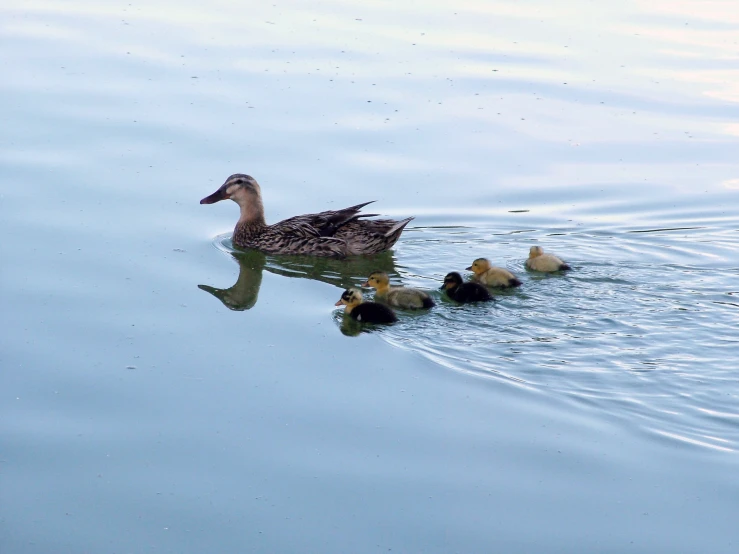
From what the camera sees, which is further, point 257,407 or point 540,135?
point 540,135

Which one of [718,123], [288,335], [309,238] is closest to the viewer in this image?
[288,335]

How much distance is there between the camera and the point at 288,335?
6516 millimetres

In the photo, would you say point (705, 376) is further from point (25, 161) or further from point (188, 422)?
point (25, 161)

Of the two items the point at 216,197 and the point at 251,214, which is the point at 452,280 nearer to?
the point at 251,214

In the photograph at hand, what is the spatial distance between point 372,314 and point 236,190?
224 centimetres

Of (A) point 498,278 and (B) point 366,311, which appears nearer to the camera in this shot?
(B) point 366,311

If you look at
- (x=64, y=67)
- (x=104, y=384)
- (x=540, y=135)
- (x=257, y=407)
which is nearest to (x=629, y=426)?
(x=257, y=407)

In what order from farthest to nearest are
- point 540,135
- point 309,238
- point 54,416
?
point 540,135 < point 309,238 < point 54,416

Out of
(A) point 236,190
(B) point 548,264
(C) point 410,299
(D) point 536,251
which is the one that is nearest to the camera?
(C) point 410,299

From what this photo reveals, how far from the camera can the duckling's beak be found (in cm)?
847

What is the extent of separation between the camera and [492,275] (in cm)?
740

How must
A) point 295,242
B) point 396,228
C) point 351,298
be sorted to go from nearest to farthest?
point 351,298 → point 396,228 → point 295,242

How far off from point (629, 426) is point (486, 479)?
2.94ft

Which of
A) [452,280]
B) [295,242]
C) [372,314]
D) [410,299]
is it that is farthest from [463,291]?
[295,242]
